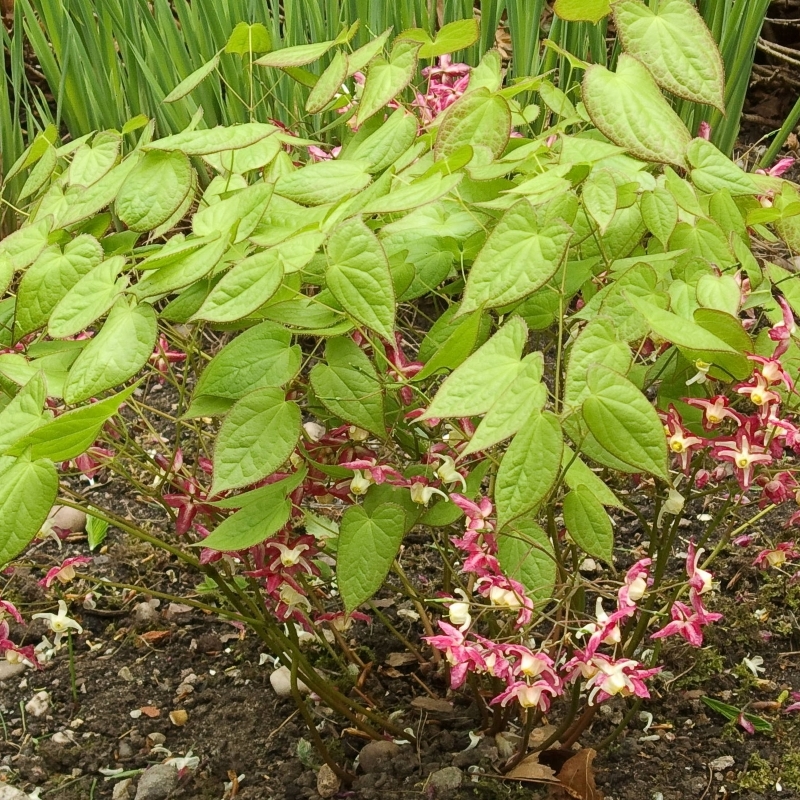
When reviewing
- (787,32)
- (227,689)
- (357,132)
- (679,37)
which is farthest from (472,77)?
(787,32)

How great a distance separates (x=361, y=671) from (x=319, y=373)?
743mm

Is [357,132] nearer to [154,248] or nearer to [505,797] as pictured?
[154,248]

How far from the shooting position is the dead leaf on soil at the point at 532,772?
4.23 ft

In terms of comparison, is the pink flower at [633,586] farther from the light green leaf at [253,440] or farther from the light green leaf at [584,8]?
the light green leaf at [584,8]

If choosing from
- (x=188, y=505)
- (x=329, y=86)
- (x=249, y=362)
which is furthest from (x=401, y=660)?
(x=329, y=86)

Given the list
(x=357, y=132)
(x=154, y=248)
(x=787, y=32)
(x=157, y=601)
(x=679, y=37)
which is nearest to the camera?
(x=679, y=37)

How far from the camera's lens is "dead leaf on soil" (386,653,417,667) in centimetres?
156

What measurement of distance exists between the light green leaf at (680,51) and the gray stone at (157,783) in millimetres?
1147

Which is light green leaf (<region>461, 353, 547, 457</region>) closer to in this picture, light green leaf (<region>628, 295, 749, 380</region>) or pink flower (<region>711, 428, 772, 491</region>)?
light green leaf (<region>628, 295, 749, 380</region>)

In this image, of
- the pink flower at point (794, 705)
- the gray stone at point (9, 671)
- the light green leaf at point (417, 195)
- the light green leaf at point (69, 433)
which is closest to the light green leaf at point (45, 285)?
the light green leaf at point (69, 433)

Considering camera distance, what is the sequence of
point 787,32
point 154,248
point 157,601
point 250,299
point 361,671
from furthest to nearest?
1. point 787,32
2. point 157,601
3. point 361,671
4. point 154,248
5. point 250,299

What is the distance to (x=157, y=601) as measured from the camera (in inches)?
71.2

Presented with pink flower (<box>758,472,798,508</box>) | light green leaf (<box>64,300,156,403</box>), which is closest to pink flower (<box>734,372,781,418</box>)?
pink flower (<box>758,472,798,508</box>)

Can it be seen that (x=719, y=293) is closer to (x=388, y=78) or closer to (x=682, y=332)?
(x=682, y=332)
